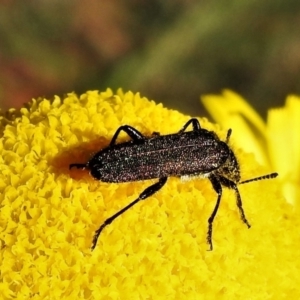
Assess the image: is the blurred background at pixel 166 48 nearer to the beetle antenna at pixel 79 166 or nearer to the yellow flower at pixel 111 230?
the yellow flower at pixel 111 230

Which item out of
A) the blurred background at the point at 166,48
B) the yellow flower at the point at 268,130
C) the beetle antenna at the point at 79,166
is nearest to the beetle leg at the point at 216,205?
the beetle antenna at the point at 79,166

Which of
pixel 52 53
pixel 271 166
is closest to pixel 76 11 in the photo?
pixel 52 53

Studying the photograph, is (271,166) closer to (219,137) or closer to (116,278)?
(219,137)

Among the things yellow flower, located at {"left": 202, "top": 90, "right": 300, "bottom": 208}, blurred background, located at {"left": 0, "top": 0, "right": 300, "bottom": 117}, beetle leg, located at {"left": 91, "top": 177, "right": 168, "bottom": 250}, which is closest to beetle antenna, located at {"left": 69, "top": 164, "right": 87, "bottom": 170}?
beetle leg, located at {"left": 91, "top": 177, "right": 168, "bottom": 250}

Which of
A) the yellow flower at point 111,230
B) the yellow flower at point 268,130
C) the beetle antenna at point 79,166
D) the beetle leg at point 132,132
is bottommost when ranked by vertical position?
the yellow flower at point 111,230

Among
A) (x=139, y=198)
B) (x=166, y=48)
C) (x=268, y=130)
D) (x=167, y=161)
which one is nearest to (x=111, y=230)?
(x=139, y=198)

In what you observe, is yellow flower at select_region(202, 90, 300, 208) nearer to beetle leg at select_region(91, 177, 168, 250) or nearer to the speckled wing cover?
the speckled wing cover
